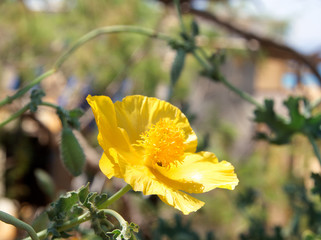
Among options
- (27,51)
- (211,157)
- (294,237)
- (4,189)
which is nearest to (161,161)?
(211,157)

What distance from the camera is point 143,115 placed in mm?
544

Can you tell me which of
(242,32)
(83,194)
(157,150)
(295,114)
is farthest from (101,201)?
(242,32)

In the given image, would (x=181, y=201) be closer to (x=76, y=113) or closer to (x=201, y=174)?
(x=201, y=174)

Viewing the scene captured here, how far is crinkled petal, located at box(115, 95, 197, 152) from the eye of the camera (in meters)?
0.52

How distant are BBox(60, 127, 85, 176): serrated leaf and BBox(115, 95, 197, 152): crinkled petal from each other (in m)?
0.10

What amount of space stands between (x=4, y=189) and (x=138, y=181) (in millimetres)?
1386

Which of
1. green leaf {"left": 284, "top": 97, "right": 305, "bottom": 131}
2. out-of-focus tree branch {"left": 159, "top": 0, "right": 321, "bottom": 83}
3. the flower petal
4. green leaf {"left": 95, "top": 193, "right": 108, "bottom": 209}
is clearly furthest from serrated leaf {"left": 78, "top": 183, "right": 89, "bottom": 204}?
out-of-focus tree branch {"left": 159, "top": 0, "right": 321, "bottom": 83}

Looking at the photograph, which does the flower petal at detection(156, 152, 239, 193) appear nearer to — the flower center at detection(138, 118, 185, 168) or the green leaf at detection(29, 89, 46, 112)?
the flower center at detection(138, 118, 185, 168)

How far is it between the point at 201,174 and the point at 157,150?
7cm

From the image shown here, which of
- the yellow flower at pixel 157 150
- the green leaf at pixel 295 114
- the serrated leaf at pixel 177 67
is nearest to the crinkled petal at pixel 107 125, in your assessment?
the yellow flower at pixel 157 150

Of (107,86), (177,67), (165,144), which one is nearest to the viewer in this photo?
(165,144)

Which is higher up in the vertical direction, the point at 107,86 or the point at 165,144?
the point at 165,144

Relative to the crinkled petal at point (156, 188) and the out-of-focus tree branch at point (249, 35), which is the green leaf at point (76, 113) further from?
the out-of-focus tree branch at point (249, 35)

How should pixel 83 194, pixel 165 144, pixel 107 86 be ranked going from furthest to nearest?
1. pixel 107 86
2. pixel 165 144
3. pixel 83 194
